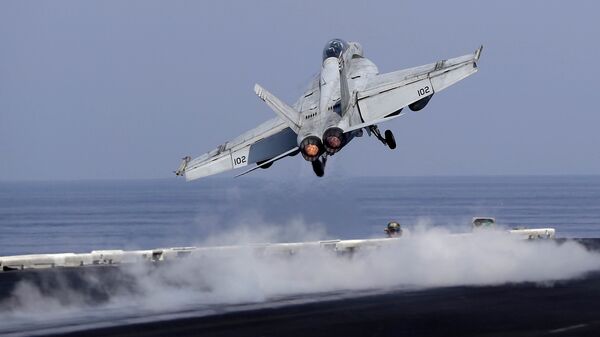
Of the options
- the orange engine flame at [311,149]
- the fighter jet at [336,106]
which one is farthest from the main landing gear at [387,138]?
the orange engine flame at [311,149]

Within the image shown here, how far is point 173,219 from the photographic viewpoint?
13862 centimetres

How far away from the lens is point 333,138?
31.7 m

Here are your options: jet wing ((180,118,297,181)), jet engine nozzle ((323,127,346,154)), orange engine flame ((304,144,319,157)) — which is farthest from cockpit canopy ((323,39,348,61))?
orange engine flame ((304,144,319,157))

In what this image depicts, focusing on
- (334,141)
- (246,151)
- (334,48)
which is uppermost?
(334,48)

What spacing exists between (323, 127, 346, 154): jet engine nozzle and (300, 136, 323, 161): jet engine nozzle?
234mm

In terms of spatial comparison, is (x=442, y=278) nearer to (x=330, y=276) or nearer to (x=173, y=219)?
(x=330, y=276)

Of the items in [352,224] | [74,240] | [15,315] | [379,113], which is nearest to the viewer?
[15,315]

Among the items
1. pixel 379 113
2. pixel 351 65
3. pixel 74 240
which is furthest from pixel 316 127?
pixel 74 240

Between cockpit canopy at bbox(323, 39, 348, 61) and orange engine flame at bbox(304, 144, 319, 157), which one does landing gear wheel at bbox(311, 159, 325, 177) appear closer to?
orange engine flame at bbox(304, 144, 319, 157)

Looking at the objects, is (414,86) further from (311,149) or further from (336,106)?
(311,149)

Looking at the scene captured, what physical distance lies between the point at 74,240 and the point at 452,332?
8971 centimetres

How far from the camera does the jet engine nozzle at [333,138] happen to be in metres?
31.8

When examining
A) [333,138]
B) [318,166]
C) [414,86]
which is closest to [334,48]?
[414,86]

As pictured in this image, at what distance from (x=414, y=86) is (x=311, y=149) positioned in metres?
6.46
